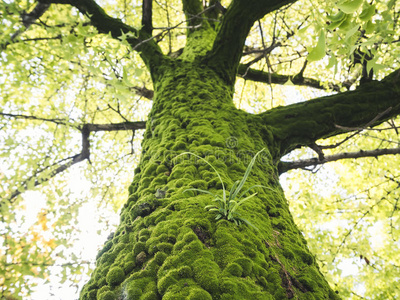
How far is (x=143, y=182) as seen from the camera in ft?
5.50

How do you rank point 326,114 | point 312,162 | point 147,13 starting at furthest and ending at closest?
1. point 147,13
2. point 312,162
3. point 326,114

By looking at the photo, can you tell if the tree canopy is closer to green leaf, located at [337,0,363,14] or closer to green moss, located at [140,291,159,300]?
green leaf, located at [337,0,363,14]

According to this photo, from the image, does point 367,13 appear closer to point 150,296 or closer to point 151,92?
point 150,296

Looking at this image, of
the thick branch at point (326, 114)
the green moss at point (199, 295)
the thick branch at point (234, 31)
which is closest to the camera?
the green moss at point (199, 295)

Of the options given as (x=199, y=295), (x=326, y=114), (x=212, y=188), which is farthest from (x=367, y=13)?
(x=326, y=114)

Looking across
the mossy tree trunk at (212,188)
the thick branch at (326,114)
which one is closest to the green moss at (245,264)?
the mossy tree trunk at (212,188)

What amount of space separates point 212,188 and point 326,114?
5.76 feet

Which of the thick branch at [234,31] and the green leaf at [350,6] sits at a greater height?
the thick branch at [234,31]

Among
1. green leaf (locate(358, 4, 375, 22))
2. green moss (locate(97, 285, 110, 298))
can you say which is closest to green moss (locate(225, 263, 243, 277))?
green moss (locate(97, 285, 110, 298))

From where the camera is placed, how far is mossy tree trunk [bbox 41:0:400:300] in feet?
3.19

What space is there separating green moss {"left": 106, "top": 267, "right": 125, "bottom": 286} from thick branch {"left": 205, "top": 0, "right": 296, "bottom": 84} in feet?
8.56

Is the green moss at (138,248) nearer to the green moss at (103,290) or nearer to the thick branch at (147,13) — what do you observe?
the green moss at (103,290)

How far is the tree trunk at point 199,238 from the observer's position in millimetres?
932

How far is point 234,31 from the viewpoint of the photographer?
2.97 m
